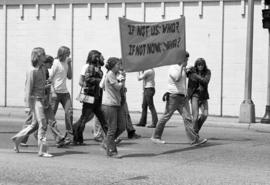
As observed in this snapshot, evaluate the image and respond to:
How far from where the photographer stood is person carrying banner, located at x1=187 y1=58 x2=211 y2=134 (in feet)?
41.7

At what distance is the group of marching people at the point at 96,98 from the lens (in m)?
10.6

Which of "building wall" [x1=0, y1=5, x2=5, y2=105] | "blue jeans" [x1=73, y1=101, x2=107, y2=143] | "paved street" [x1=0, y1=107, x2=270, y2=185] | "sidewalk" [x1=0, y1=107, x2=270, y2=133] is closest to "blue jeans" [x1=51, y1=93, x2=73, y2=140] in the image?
"blue jeans" [x1=73, y1=101, x2=107, y2=143]

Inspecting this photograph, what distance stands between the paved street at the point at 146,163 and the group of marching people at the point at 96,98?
1.01 ft

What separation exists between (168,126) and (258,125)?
2259 mm

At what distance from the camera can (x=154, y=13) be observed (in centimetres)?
1992

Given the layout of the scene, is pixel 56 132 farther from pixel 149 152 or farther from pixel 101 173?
pixel 101 173

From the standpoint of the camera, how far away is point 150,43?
11.7m

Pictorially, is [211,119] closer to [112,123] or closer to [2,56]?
[112,123]

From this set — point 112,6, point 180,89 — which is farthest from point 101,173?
point 112,6

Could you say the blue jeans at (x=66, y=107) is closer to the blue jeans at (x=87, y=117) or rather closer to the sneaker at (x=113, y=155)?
the blue jeans at (x=87, y=117)

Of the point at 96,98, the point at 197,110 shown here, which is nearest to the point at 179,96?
the point at 197,110

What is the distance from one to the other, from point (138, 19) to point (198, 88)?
7.75 metres

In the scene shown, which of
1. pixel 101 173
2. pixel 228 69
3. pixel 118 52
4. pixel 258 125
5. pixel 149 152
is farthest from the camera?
pixel 118 52

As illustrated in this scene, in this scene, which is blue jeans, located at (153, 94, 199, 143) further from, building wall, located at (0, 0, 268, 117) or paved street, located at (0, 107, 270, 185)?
building wall, located at (0, 0, 268, 117)
